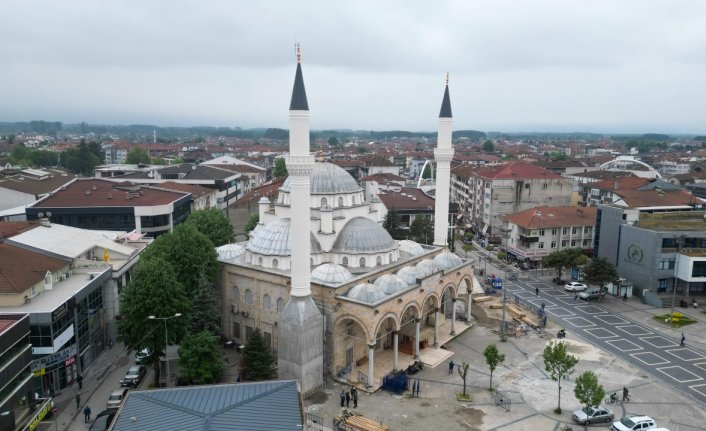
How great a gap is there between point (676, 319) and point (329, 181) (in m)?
33.0

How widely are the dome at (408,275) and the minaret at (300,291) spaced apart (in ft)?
24.8

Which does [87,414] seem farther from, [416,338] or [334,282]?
[416,338]

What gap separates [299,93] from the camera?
34281 mm

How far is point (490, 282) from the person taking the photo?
192 feet

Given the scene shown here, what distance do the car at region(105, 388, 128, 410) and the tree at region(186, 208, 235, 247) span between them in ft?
75.5

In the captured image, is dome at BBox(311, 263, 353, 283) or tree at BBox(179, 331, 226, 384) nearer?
tree at BBox(179, 331, 226, 384)

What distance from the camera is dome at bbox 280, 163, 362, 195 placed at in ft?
140

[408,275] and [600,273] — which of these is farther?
[600,273]

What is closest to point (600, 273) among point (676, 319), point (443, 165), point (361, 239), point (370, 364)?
point (676, 319)

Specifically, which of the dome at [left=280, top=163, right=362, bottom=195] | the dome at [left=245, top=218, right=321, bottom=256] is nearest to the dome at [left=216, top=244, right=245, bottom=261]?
the dome at [left=245, top=218, right=321, bottom=256]

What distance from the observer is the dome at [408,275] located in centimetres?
3880

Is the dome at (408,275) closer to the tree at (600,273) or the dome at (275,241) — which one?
the dome at (275,241)

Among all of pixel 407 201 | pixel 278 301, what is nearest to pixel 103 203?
pixel 278 301

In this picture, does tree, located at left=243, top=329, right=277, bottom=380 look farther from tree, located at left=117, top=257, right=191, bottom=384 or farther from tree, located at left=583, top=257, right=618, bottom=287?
tree, located at left=583, top=257, right=618, bottom=287
